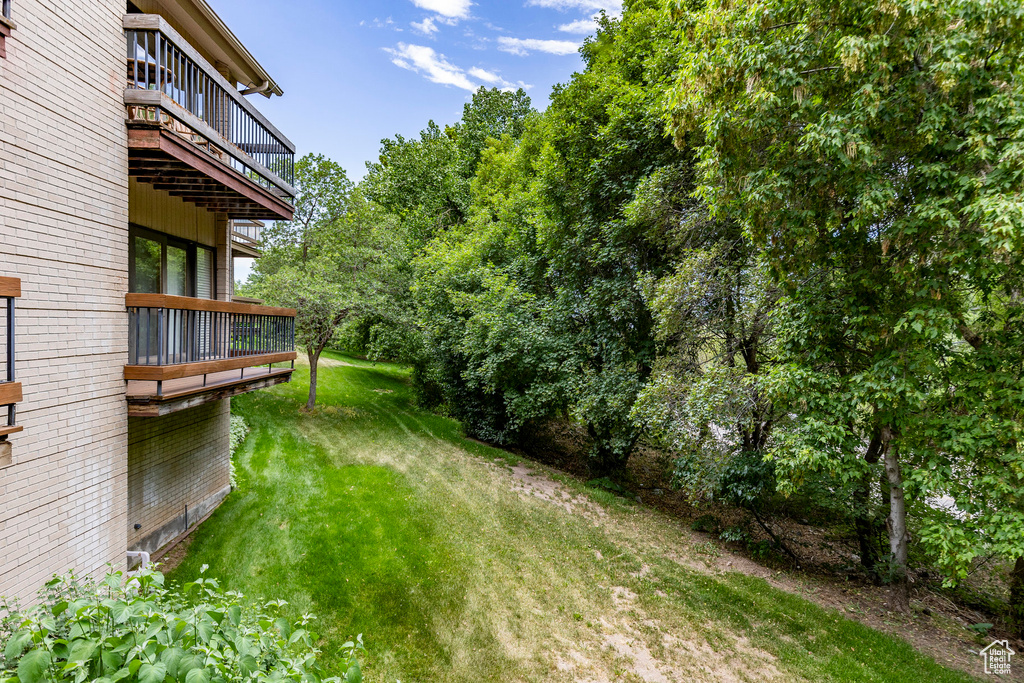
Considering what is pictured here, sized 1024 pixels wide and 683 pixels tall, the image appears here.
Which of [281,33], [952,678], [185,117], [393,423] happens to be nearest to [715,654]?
[952,678]

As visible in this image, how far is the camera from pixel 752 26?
603cm

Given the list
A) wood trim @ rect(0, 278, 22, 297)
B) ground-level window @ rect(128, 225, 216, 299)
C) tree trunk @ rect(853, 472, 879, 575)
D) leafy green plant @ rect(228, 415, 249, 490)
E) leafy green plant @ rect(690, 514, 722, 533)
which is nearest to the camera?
wood trim @ rect(0, 278, 22, 297)

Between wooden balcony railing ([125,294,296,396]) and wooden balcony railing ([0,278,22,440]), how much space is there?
1448 mm

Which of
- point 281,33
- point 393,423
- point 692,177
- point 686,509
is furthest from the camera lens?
point 281,33

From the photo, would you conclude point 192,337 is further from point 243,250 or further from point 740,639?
point 740,639

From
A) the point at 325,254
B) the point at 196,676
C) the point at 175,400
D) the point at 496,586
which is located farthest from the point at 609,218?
the point at 196,676

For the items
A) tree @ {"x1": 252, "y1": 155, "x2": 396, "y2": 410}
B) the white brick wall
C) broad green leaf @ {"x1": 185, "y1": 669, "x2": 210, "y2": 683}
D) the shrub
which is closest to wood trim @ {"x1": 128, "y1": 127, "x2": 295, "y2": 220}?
the white brick wall

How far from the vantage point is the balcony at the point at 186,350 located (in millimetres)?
5164

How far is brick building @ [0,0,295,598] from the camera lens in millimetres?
4047

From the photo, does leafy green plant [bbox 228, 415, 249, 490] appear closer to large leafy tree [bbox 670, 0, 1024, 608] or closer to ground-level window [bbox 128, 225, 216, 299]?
ground-level window [bbox 128, 225, 216, 299]

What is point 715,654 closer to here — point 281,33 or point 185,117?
point 185,117

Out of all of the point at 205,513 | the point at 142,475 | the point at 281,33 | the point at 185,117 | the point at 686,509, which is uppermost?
the point at 281,33

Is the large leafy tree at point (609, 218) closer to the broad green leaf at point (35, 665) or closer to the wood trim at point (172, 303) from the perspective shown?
the wood trim at point (172, 303)

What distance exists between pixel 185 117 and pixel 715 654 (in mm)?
9704
